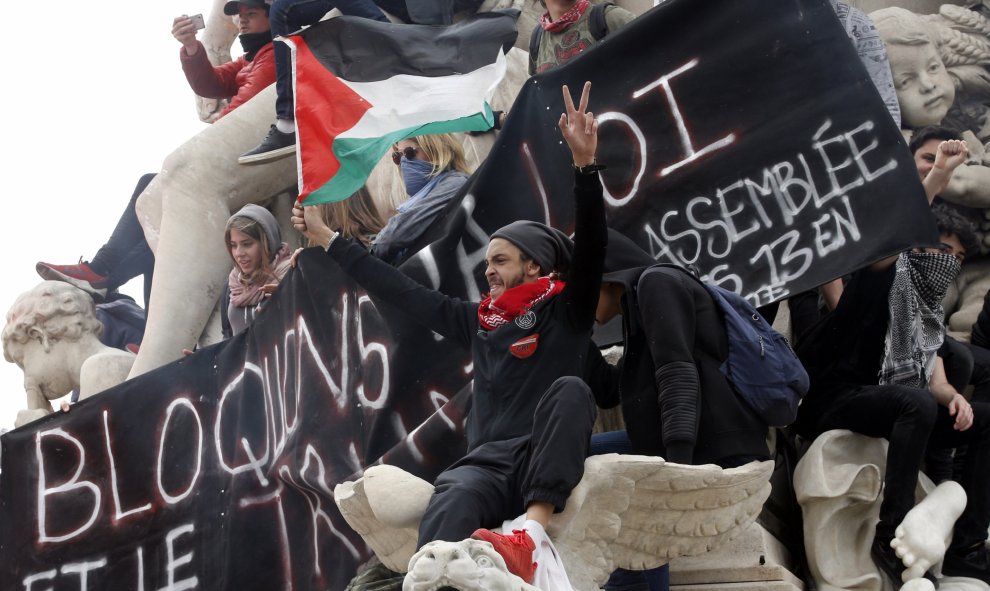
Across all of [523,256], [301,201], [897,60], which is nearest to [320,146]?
[301,201]

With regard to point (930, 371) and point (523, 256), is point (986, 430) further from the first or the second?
point (523, 256)

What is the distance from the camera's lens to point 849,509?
6883mm

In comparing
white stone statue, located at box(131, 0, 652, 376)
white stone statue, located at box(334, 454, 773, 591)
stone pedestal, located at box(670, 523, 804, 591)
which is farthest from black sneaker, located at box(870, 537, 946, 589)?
white stone statue, located at box(131, 0, 652, 376)

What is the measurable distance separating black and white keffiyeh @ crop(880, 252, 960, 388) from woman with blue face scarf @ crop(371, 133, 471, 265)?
2.57 metres

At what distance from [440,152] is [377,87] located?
552 millimetres

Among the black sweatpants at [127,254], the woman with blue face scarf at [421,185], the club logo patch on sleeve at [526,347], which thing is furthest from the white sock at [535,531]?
the black sweatpants at [127,254]

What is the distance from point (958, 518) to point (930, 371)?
651 millimetres

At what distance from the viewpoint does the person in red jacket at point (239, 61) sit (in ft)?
35.9

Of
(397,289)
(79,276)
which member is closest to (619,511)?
(397,289)

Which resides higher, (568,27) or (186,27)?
(186,27)

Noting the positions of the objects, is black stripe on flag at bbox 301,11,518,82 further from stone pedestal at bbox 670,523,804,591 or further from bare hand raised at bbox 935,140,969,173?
stone pedestal at bbox 670,523,804,591

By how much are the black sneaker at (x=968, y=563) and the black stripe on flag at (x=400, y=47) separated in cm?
409

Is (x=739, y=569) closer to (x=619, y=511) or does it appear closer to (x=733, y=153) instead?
(x=619, y=511)

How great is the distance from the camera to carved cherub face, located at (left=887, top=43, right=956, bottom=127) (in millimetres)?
9305
